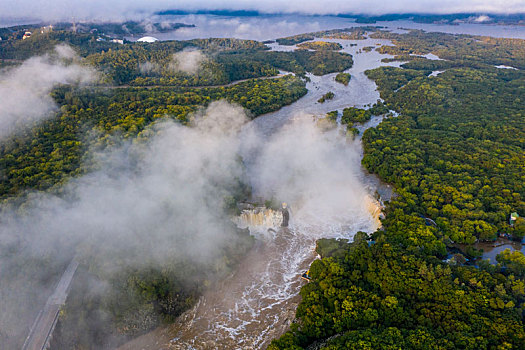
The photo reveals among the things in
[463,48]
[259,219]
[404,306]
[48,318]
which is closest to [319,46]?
[463,48]

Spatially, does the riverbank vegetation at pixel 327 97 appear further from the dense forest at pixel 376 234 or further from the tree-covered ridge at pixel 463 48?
the tree-covered ridge at pixel 463 48

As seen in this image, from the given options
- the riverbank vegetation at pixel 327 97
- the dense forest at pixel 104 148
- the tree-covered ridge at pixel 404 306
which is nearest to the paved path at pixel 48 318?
the dense forest at pixel 104 148

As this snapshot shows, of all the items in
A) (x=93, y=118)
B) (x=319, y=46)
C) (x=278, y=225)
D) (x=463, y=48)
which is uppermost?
(x=319, y=46)

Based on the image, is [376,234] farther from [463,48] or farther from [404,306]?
[463,48]

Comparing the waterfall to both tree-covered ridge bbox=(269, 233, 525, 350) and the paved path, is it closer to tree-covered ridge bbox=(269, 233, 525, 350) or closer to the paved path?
tree-covered ridge bbox=(269, 233, 525, 350)

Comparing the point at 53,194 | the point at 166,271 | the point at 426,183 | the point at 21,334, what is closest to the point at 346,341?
the point at 166,271

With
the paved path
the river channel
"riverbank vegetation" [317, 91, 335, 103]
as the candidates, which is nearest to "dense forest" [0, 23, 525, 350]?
the paved path

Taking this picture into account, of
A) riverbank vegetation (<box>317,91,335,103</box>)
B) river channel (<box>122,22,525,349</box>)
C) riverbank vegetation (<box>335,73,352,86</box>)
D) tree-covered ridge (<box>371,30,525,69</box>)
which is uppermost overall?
tree-covered ridge (<box>371,30,525,69</box>)

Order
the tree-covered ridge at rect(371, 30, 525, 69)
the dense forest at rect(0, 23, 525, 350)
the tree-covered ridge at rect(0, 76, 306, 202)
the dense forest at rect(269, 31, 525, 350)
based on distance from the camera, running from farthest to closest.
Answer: the tree-covered ridge at rect(371, 30, 525, 69), the tree-covered ridge at rect(0, 76, 306, 202), the dense forest at rect(0, 23, 525, 350), the dense forest at rect(269, 31, 525, 350)

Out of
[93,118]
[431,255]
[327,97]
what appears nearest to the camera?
[431,255]
